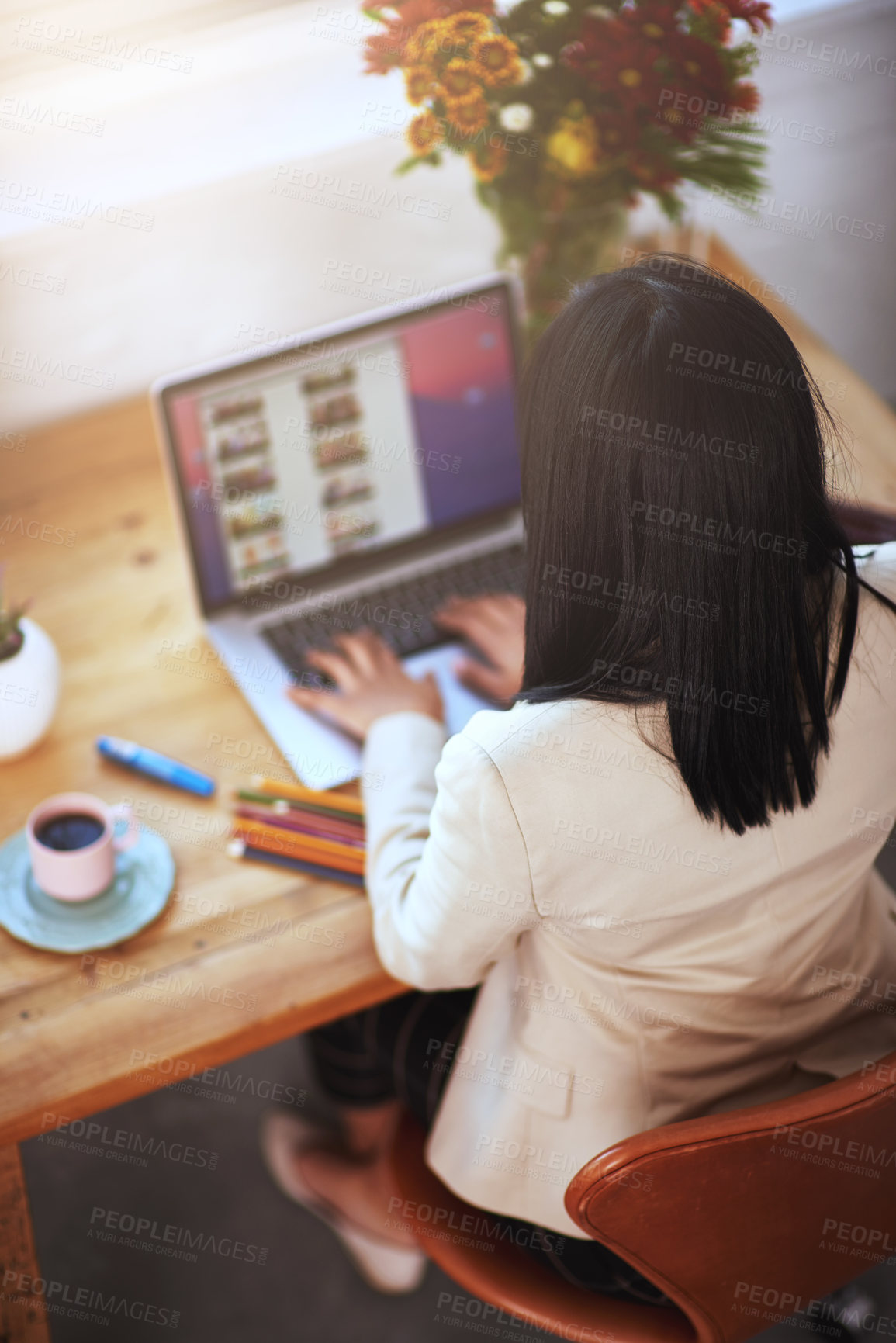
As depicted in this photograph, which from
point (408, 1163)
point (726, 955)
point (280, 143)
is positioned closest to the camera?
point (726, 955)

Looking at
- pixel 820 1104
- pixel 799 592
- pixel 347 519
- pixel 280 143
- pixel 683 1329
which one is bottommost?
pixel 683 1329

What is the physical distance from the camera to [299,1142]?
5.57 ft

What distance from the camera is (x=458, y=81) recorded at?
1.27 meters

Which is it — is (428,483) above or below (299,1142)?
above

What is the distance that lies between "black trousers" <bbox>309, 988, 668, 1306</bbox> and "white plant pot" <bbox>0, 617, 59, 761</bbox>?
1.52ft

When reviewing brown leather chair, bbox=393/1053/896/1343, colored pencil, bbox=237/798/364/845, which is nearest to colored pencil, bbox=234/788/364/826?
colored pencil, bbox=237/798/364/845

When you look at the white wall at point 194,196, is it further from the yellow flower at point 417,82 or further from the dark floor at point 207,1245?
the dark floor at point 207,1245

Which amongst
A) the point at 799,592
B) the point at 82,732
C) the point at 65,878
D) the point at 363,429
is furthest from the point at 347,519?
the point at 799,592

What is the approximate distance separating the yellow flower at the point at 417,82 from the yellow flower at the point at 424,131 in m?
0.02

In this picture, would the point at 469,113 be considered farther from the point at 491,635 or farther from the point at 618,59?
the point at 491,635

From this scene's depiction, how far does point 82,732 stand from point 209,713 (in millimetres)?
130

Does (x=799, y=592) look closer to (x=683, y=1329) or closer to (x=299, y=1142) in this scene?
(x=683, y=1329)

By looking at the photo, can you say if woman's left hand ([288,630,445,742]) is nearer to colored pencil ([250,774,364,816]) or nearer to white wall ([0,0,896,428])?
colored pencil ([250,774,364,816])

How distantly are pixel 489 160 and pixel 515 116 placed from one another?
2.0 inches
